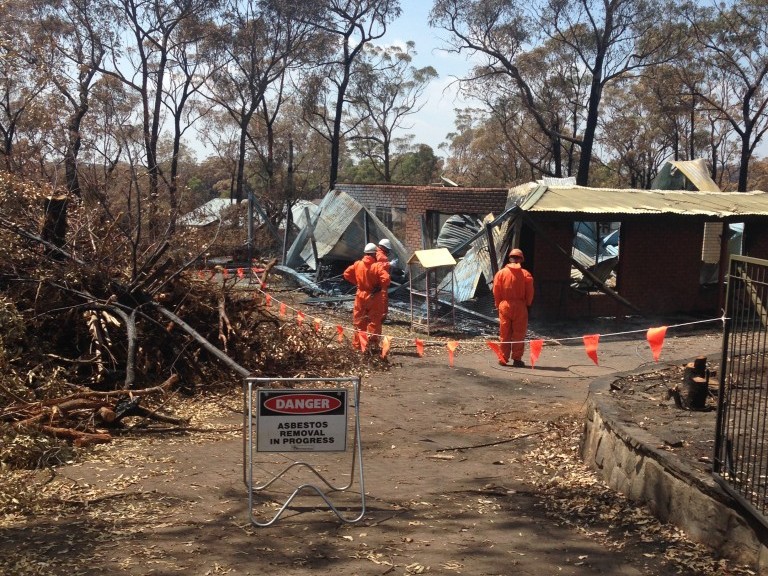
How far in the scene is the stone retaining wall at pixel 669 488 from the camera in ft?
14.6

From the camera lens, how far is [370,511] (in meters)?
5.50

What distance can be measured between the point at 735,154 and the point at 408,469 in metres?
43.2

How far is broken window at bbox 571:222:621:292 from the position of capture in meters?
17.2

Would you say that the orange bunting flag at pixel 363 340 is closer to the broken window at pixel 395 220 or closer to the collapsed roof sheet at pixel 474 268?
the collapsed roof sheet at pixel 474 268

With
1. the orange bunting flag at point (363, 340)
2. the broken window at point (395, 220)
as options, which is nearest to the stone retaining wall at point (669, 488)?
the orange bunting flag at point (363, 340)

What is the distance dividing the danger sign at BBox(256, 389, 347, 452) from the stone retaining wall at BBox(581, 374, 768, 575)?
2060 mm

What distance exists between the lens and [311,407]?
536cm

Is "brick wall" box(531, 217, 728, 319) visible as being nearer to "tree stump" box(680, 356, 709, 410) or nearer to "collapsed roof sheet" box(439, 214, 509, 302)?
"collapsed roof sheet" box(439, 214, 509, 302)

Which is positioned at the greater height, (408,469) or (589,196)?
(589,196)

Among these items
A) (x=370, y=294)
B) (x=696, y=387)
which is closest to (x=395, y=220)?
(x=370, y=294)

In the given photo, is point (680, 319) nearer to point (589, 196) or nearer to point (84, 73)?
point (589, 196)

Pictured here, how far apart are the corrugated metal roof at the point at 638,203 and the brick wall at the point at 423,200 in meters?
1.85

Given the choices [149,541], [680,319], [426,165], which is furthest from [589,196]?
[426,165]

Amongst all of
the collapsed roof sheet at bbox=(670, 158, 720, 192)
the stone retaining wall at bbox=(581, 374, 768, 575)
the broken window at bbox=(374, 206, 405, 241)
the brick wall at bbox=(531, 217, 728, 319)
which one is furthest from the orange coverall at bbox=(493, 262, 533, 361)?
the collapsed roof sheet at bbox=(670, 158, 720, 192)
